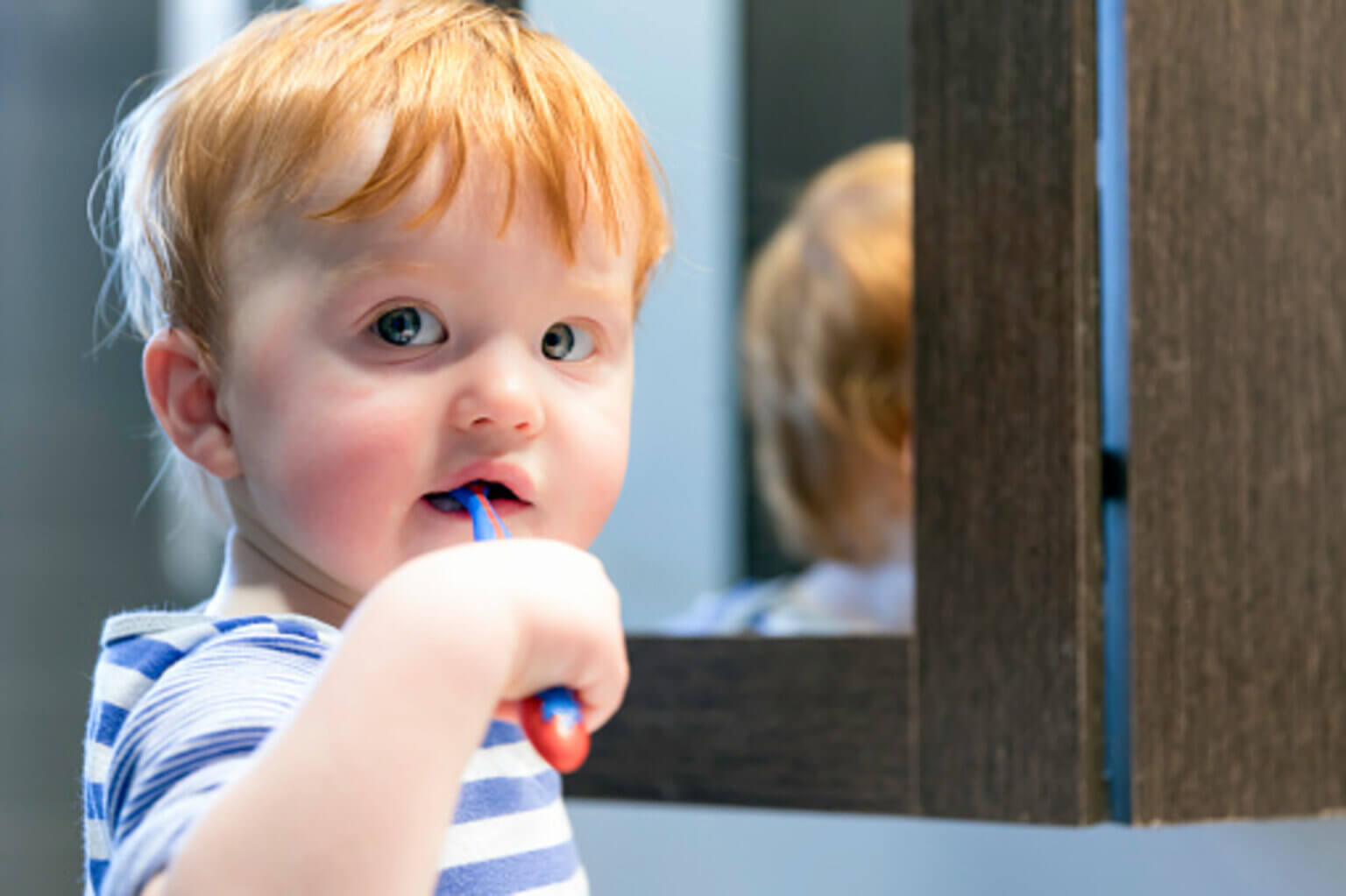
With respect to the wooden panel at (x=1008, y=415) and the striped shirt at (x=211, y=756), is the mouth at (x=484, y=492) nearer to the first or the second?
the striped shirt at (x=211, y=756)

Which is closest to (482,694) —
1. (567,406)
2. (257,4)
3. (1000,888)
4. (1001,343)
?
(567,406)

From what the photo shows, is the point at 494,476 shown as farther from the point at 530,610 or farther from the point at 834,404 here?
the point at 834,404

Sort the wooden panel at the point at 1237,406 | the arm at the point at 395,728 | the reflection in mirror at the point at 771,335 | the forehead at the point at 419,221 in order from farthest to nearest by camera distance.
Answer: the reflection in mirror at the point at 771,335
the wooden panel at the point at 1237,406
the forehead at the point at 419,221
the arm at the point at 395,728

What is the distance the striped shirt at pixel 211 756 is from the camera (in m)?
0.40

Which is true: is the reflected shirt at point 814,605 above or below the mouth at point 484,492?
below

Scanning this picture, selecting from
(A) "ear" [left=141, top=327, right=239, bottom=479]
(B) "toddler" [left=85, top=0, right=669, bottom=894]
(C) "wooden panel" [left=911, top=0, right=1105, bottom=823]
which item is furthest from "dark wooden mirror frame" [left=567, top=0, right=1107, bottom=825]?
(A) "ear" [left=141, top=327, right=239, bottom=479]

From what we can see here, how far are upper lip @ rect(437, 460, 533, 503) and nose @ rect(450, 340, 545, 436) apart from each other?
0.4 inches

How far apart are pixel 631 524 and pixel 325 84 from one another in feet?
1.27

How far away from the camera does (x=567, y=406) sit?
0.52 meters

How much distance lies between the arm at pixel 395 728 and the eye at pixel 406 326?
109 millimetres

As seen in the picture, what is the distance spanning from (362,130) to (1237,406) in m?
0.44

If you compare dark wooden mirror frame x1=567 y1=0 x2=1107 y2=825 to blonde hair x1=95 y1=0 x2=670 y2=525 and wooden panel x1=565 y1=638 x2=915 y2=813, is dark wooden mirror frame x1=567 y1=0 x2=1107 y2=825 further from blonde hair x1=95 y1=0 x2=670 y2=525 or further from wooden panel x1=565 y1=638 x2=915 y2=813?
blonde hair x1=95 y1=0 x2=670 y2=525

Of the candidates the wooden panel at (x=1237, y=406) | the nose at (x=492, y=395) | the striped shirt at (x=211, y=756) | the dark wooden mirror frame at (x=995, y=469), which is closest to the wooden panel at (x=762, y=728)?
the dark wooden mirror frame at (x=995, y=469)

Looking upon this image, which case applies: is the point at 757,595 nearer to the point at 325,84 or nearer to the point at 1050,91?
the point at 1050,91
